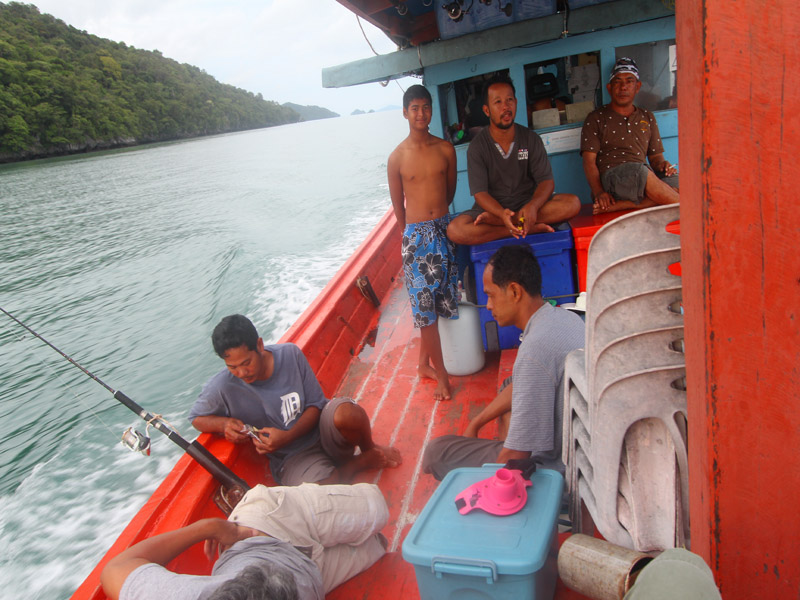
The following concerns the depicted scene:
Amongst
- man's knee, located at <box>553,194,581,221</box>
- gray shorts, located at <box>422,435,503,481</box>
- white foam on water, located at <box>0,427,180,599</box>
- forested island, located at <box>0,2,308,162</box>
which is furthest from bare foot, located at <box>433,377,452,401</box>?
forested island, located at <box>0,2,308,162</box>

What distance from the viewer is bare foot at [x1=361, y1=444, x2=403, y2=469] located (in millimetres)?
2670

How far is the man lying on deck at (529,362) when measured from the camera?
5.75 ft

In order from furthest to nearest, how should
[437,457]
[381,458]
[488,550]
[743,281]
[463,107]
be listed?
[463,107] < [381,458] < [437,457] < [488,550] < [743,281]

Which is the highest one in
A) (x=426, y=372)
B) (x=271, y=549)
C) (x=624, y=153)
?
(x=624, y=153)

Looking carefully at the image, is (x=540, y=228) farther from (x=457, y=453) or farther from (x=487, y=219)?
(x=457, y=453)

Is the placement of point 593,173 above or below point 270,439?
above

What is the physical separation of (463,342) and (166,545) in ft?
7.14

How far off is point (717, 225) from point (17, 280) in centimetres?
1174

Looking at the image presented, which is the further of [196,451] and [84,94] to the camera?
[84,94]

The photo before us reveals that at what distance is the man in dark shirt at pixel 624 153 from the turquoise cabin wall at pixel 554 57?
0.24 m

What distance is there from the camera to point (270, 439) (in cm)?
243

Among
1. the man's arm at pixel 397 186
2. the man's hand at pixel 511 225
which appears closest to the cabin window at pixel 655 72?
the man's hand at pixel 511 225

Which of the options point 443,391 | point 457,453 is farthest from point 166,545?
point 443,391

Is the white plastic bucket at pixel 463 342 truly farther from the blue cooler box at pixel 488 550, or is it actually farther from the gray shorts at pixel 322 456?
the blue cooler box at pixel 488 550
